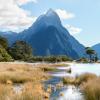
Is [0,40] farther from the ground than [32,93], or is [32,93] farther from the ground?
[0,40]

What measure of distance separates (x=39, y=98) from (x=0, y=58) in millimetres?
74760

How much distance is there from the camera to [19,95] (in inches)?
641

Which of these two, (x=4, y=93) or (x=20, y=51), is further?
(x=20, y=51)

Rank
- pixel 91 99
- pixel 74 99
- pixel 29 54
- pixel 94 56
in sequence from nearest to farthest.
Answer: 1. pixel 91 99
2. pixel 74 99
3. pixel 29 54
4. pixel 94 56

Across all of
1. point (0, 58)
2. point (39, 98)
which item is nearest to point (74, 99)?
point (39, 98)

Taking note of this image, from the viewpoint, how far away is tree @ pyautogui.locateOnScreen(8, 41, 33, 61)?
417 ft

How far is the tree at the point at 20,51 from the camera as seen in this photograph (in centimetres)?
12712

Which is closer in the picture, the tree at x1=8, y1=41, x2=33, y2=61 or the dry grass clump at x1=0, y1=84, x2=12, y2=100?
the dry grass clump at x1=0, y1=84, x2=12, y2=100

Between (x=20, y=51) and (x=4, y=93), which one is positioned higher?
(x=20, y=51)

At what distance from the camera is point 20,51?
129750 millimetres

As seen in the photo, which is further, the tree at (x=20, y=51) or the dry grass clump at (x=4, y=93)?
the tree at (x=20, y=51)

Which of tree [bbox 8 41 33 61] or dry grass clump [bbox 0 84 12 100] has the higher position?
tree [bbox 8 41 33 61]

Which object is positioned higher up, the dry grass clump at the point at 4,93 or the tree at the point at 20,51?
the tree at the point at 20,51

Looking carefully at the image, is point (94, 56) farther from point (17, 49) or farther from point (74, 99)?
point (74, 99)
